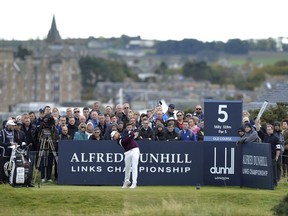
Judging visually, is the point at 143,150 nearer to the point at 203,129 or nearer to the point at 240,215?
the point at 203,129

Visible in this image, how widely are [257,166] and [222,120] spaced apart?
1.63 metres

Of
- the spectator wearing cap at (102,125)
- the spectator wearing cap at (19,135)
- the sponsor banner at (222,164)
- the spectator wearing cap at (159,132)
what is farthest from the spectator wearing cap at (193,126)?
the spectator wearing cap at (19,135)

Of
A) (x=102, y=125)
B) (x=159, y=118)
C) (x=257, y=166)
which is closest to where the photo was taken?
(x=257, y=166)

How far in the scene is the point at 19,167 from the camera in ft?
106

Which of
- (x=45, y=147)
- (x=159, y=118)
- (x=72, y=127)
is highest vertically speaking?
(x=159, y=118)

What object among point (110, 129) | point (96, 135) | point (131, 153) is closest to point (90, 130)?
point (96, 135)

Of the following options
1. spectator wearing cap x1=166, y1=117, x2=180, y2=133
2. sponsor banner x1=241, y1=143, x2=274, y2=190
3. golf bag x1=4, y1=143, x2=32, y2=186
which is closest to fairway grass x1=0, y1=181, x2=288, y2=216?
golf bag x1=4, y1=143, x2=32, y2=186

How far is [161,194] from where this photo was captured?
31.5m

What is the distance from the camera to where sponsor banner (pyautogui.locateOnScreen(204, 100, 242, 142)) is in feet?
110

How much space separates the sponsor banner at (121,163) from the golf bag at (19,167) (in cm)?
114

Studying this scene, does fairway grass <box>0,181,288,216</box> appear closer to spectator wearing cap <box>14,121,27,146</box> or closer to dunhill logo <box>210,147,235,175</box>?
dunhill logo <box>210,147,235,175</box>

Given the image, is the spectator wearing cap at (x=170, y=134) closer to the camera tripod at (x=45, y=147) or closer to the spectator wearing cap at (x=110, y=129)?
the spectator wearing cap at (x=110, y=129)

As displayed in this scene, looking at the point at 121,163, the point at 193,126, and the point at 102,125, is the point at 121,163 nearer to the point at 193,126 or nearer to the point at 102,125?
the point at 102,125

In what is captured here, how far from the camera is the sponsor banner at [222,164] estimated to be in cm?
3362
